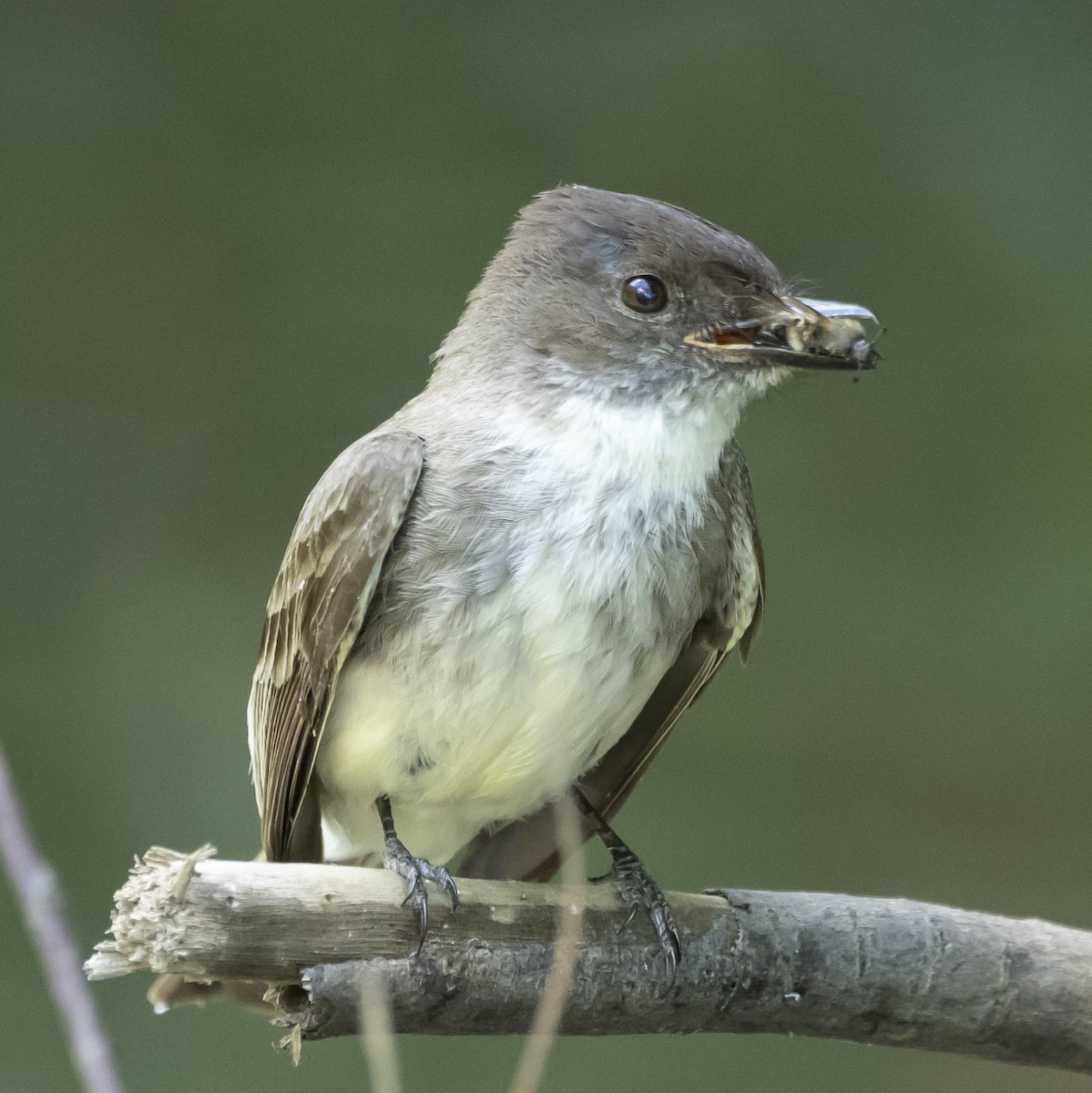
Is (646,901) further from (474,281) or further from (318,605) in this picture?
(474,281)

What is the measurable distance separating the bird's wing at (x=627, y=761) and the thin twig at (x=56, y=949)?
178cm

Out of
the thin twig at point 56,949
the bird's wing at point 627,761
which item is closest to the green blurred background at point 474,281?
the bird's wing at point 627,761

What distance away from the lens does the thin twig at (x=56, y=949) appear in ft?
2.87

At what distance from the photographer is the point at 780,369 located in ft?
7.82

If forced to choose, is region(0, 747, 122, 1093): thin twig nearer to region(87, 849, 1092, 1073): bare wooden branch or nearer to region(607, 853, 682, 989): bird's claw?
region(87, 849, 1092, 1073): bare wooden branch

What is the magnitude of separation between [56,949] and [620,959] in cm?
159

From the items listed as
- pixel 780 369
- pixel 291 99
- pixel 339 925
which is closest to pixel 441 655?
pixel 339 925

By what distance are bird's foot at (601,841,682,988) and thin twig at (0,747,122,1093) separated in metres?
1.60

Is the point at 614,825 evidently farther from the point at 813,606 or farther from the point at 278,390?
the point at 278,390

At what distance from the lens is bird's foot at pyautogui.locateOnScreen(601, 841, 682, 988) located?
243 centimetres

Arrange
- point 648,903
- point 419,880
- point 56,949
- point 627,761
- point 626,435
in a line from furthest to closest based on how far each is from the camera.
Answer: point 627,761 < point 648,903 < point 626,435 < point 419,880 < point 56,949

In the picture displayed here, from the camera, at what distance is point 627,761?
2.85 meters

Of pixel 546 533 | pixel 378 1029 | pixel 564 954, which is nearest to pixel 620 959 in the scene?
pixel 564 954

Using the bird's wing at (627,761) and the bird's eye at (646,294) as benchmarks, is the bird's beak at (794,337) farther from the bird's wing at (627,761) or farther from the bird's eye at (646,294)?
the bird's wing at (627,761)
